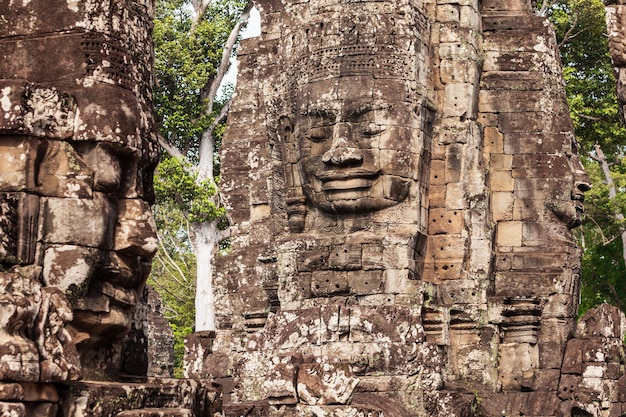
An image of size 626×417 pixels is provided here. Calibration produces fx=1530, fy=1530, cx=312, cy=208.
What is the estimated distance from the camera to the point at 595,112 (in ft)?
107

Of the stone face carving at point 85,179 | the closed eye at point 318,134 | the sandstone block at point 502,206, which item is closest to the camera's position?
the stone face carving at point 85,179

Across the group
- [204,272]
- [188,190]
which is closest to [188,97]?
[188,190]

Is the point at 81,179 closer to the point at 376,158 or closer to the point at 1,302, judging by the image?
the point at 1,302

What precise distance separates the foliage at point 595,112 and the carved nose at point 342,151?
14.8 m

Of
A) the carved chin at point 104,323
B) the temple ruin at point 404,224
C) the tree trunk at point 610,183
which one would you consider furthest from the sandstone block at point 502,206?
the tree trunk at point 610,183

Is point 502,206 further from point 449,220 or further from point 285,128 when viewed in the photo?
point 285,128

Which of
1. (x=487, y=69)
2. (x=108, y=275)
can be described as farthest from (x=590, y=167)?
(x=108, y=275)

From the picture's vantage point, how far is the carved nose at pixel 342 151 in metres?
18.2

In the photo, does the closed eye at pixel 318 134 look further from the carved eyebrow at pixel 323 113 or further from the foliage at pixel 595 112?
the foliage at pixel 595 112

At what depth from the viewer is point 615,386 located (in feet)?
61.5

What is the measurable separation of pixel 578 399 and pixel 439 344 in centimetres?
178

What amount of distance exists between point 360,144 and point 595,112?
1533 cm

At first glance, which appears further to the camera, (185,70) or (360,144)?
(185,70)

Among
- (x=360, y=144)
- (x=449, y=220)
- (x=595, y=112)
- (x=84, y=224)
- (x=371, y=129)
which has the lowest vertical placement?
(x=84, y=224)
